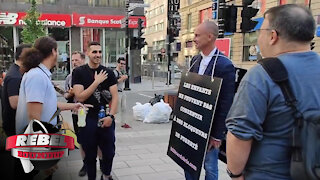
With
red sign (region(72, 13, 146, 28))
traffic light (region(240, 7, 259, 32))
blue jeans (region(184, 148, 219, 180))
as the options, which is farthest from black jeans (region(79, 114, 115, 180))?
red sign (region(72, 13, 146, 28))

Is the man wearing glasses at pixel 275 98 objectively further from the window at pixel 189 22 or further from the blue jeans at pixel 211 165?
the window at pixel 189 22

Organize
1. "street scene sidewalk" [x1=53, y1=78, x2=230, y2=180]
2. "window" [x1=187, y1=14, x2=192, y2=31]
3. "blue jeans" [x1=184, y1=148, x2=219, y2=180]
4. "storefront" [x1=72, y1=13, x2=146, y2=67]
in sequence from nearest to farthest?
"blue jeans" [x1=184, y1=148, x2=219, y2=180]
"street scene sidewalk" [x1=53, y1=78, x2=230, y2=180]
"storefront" [x1=72, y1=13, x2=146, y2=67]
"window" [x1=187, y1=14, x2=192, y2=31]

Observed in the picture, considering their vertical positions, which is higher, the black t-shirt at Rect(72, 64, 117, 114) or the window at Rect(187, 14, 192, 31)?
the window at Rect(187, 14, 192, 31)

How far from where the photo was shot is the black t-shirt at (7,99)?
9.52 feet

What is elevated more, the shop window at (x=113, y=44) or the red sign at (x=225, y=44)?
the shop window at (x=113, y=44)

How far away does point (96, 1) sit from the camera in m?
22.8

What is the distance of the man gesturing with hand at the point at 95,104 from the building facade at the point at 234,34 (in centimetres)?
1451

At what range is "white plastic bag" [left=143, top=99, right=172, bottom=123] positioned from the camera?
333 inches

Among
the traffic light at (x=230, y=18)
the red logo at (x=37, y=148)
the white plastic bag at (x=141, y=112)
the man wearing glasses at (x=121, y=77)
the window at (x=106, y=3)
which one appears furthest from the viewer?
the window at (x=106, y=3)

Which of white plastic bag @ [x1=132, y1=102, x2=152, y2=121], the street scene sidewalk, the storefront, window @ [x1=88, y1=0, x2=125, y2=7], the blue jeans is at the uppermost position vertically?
window @ [x1=88, y1=0, x2=125, y2=7]

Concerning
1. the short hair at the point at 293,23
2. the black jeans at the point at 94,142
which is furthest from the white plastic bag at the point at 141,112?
the short hair at the point at 293,23

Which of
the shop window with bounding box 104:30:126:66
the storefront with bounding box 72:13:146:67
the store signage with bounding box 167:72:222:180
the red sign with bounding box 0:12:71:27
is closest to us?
the store signage with bounding box 167:72:222:180

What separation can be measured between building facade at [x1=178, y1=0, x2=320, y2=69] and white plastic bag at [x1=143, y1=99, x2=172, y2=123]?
33.3 ft

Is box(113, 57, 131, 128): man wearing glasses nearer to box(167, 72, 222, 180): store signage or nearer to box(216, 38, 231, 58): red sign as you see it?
box(216, 38, 231, 58): red sign
